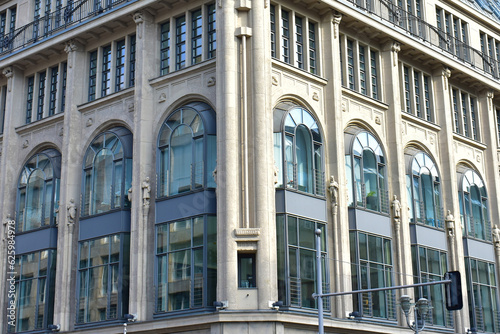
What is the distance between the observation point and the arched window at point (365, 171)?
3694 cm

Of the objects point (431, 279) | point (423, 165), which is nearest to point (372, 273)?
point (431, 279)

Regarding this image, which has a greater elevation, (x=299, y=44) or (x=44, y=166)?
(x=299, y=44)

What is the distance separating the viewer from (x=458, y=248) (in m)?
41.2

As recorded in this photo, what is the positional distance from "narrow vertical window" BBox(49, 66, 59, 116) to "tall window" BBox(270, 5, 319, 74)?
12682 mm

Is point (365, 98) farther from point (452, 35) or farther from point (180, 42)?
point (452, 35)

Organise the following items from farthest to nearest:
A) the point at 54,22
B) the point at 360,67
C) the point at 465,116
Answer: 1. the point at 465,116
2. the point at 54,22
3. the point at 360,67

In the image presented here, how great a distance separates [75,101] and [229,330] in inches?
598

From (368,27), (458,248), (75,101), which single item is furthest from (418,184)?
(75,101)

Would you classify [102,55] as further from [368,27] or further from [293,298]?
[293,298]

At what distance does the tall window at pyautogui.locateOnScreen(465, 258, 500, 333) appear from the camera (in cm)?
4153

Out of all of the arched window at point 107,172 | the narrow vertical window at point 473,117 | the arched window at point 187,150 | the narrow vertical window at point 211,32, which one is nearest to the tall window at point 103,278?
the arched window at point 107,172

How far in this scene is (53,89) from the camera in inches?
1646

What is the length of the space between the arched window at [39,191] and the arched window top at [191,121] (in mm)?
7167

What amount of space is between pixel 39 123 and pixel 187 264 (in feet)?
42.9
